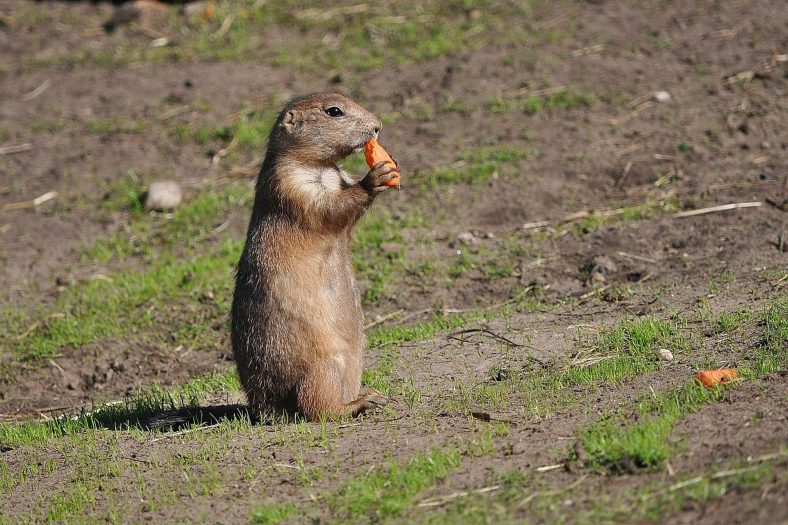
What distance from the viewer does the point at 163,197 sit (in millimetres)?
11039

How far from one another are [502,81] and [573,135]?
1.53m

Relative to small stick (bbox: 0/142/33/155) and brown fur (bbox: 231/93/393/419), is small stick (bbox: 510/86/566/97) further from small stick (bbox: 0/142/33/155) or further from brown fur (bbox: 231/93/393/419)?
small stick (bbox: 0/142/33/155)

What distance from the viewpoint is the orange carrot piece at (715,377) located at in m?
5.67

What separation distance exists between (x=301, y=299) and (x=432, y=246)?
324 centimetres

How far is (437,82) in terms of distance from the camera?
1238cm

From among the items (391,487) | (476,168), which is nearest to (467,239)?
(476,168)

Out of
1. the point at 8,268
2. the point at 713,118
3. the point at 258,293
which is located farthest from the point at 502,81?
the point at 258,293

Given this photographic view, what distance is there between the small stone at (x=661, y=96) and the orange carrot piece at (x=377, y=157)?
16.8 feet

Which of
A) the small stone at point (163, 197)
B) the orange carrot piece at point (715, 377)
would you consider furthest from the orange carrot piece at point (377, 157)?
the small stone at point (163, 197)

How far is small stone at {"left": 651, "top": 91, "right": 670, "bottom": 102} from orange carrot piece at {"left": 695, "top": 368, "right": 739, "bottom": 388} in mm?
5816

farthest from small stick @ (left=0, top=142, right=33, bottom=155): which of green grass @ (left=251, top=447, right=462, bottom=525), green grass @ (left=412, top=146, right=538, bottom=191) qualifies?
green grass @ (left=251, top=447, right=462, bottom=525)

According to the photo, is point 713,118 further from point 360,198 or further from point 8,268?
point 8,268

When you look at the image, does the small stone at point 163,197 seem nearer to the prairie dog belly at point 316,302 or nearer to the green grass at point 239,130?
the green grass at point 239,130

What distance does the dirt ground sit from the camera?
17.4ft
